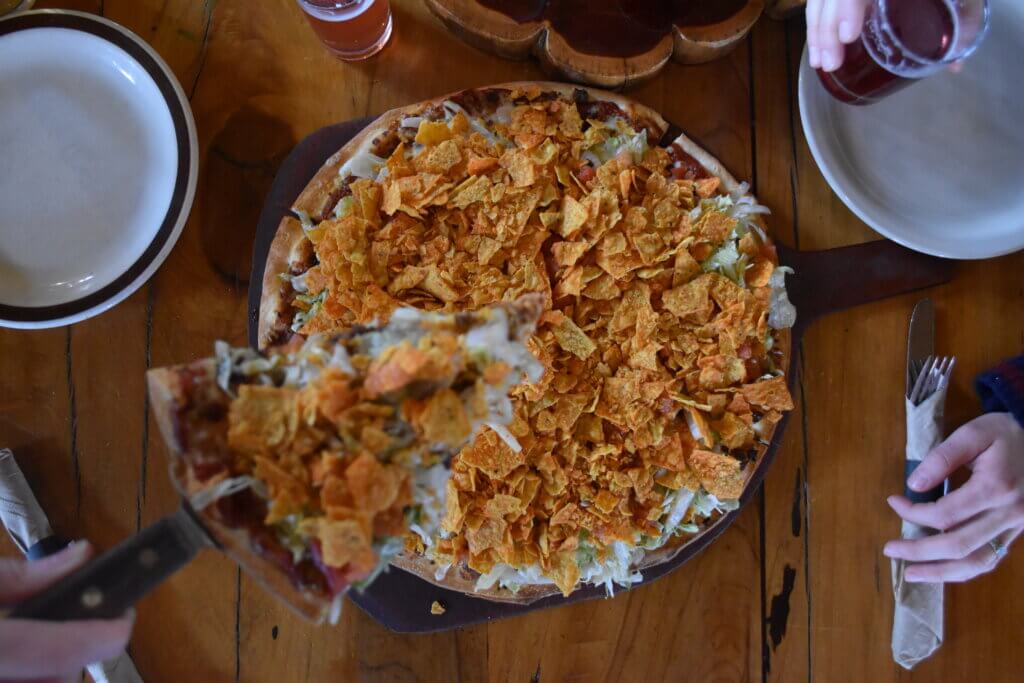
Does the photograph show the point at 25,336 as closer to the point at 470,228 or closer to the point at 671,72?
the point at 470,228

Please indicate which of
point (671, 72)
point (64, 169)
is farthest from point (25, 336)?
point (671, 72)

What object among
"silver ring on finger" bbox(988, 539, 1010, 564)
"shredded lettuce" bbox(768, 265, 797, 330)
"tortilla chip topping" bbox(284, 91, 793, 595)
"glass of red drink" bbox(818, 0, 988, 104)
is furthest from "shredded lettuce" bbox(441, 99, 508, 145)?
"silver ring on finger" bbox(988, 539, 1010, 564)

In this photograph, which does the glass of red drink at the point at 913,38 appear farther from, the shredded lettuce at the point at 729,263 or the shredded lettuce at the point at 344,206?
the shredded lettuce at the point at 344,206

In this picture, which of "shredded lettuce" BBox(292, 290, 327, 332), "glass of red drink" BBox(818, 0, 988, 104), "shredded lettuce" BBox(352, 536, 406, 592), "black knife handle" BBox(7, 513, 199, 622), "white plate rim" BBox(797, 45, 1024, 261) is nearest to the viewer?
"black knife handle" BBox(7, 513, 199, 622)

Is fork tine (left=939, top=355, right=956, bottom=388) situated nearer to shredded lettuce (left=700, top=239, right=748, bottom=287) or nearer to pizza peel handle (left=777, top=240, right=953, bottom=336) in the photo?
pizza peel handle (left=777, top=240, right=953, bottom=336)

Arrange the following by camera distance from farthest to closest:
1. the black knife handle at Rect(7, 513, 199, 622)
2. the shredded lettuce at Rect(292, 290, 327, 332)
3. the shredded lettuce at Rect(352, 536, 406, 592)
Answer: the shredded lettuce at Rect(292, 290, 327, 332), the shredded lettuce at Rect(352, 536, 406, 592), the black knife handle at Rect(7, 513, 199, 622)

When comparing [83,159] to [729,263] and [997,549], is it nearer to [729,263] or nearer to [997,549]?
[729,263]

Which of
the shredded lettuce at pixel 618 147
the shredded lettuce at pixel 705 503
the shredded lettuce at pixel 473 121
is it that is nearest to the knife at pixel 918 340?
the shredded lettuce at pixel 705 503

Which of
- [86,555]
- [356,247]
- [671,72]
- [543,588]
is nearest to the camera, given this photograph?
[86,555]
